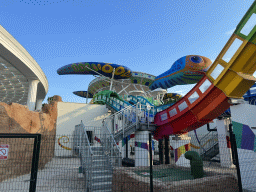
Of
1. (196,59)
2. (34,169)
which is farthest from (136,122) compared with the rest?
(196,59)

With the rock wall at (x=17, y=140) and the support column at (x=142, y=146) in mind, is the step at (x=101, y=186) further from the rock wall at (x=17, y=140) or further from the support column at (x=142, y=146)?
the support column at (x=142, y=146)

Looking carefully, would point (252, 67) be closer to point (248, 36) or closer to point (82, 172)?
point (248, 36)

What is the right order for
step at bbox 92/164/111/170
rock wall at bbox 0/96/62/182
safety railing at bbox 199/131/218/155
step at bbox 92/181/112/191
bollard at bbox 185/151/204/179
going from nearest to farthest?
step at bbox 92/181/112/191, bollard at bbox 185/151/204/179, step at bbox 92/164/111/170, rock wall at bbox 0/96/62/182, safety railing at bbox 199/131/218/155

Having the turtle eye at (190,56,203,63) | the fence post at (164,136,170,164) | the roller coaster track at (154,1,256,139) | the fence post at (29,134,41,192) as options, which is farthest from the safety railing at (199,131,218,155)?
the fence post at (29,134,41,192)

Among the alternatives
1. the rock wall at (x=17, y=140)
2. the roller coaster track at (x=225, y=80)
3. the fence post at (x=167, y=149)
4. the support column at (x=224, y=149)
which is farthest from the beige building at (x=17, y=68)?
the support column at (x=224, y=149)

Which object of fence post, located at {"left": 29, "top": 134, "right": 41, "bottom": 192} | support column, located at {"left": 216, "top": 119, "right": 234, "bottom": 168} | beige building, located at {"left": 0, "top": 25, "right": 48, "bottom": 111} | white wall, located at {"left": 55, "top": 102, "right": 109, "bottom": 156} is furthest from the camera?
white wall, located at {"left": 55, "top": 102, "right": 109, "bottom": 156}

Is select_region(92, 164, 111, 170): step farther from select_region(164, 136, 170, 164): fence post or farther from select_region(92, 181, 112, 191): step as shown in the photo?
select_region(164, 136, 170, 164): fence post

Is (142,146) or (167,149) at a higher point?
(142,146)

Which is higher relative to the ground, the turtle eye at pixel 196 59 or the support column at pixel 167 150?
the turtle eye at pixel 196 59

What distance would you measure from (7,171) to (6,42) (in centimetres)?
841

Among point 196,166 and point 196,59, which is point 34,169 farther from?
point 196,59

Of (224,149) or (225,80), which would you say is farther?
(224,149)

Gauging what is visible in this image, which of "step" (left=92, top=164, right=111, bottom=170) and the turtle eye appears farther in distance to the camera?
the turtle eye

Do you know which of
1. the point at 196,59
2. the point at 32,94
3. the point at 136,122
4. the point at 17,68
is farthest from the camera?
the point at 196,59
